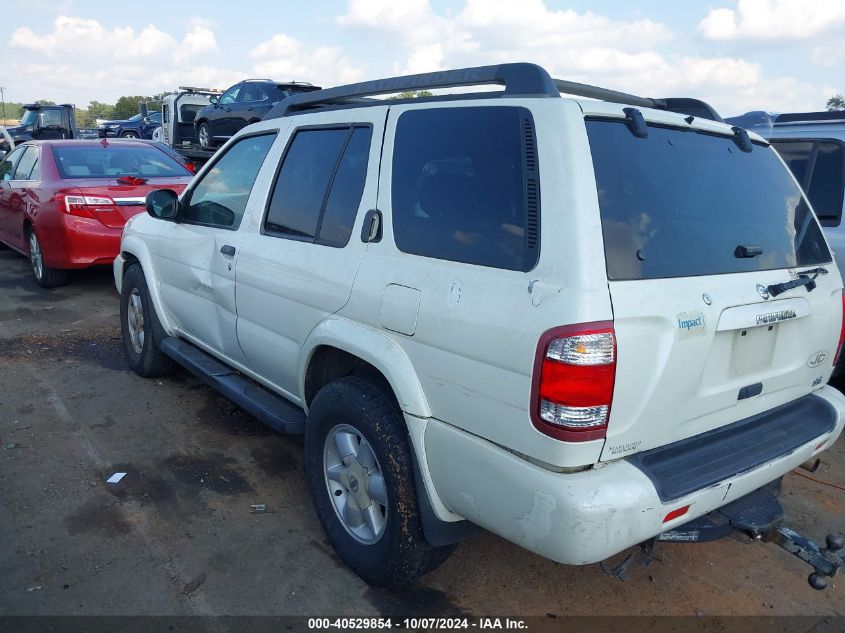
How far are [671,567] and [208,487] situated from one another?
8.01 ft

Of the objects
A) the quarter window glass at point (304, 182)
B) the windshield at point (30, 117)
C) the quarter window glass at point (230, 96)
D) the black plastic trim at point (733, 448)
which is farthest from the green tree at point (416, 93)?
the windshield at point (30, 117)

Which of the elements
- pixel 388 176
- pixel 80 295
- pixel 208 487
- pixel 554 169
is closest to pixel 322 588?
pixel 208 487

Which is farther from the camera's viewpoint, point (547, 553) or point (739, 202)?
point (739, 202)

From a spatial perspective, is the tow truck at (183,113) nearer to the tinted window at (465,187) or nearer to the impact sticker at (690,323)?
the tinted window at (465,187)

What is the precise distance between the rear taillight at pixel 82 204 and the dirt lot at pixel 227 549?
3.12m

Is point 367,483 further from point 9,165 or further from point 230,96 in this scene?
point 230,96

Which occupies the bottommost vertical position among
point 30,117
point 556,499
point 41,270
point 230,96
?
point 41,270

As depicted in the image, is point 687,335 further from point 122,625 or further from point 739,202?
point 122,625

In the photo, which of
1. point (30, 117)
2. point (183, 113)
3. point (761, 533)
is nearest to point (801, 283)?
point (761, 533)

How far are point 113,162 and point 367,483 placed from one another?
655cm

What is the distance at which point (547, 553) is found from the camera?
2.22 metres

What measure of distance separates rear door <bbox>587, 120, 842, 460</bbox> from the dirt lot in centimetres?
96

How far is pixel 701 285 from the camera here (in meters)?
2.41

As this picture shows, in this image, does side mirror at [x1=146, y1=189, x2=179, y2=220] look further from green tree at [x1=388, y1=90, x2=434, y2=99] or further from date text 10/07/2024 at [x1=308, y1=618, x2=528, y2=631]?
date text 10/07/2024 at [x1=308, y1=618, x2=528, y2=631]
